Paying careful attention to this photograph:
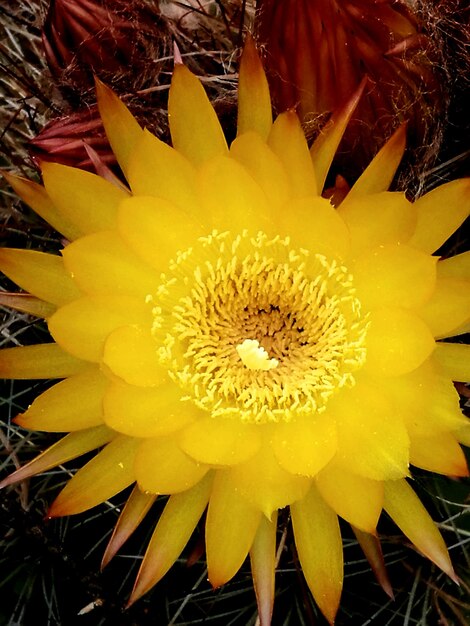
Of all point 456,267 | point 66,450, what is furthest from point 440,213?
point 66,450

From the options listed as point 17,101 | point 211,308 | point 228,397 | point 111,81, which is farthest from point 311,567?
point 17,101

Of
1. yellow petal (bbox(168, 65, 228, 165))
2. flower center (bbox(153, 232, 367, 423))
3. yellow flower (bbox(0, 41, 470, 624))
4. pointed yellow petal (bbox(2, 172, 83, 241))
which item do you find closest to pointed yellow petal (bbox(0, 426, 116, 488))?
yellow flower (bbox(0, 41, 470, 624))

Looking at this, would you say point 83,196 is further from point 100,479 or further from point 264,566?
point 264,566

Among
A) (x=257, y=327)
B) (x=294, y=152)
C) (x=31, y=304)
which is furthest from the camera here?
(x=257, y=327)

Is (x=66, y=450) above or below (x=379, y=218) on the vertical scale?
below

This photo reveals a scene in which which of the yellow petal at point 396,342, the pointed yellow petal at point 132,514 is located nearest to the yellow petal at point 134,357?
the pointed yellow petal at point 132,514

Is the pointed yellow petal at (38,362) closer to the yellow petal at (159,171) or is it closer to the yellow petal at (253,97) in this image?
the yellow petal at (159,171)

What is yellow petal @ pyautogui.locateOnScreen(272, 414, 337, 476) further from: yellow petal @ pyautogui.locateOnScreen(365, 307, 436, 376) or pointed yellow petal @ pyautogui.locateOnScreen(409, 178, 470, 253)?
pointed yellow petal @ pyautogui.locateOnScreen(409, 178, 470, 253)
